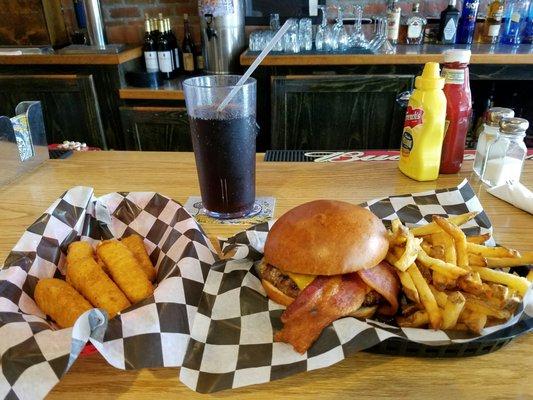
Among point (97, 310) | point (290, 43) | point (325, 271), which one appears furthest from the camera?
point (290, 43)

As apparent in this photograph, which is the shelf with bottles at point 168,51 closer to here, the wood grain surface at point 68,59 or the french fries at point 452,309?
the wood grain surface at point 68,59

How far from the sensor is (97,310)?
0.66 meters

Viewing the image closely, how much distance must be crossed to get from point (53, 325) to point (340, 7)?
10.8 ft

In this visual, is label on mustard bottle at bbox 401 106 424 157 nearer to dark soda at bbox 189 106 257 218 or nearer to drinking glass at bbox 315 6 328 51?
dark soda at bbox 189 106 257 218

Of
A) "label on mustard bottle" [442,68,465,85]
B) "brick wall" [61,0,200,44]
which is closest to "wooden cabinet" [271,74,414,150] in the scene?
"brick wall" [61,0,200,44]

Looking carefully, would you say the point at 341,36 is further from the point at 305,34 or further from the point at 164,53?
the point at 164,53

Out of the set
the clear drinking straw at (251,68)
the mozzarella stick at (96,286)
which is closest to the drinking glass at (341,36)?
the clear drinking straw at (251,68)

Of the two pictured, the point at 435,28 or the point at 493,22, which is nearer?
the point at 493,22

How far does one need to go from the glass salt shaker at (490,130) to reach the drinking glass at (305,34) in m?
2.01

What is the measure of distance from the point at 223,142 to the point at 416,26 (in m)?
2.76

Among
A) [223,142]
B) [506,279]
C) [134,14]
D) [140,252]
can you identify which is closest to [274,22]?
[134,14]

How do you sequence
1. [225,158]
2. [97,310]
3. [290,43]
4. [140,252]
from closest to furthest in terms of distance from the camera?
[97,310] → [140,252] → [225,158] → [290,43]

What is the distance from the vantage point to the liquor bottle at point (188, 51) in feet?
11.3

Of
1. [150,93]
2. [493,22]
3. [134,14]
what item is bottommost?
[150,93]
